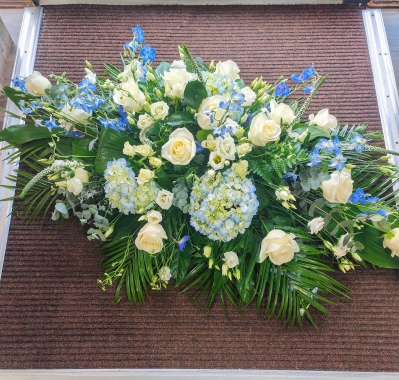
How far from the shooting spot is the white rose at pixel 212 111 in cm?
92

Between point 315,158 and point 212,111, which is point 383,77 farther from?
point 212,111

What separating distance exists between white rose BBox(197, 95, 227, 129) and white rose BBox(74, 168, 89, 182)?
34cm

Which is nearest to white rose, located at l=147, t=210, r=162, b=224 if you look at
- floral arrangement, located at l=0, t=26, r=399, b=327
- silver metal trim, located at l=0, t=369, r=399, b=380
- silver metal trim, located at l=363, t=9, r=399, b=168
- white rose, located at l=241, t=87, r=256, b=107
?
floral arrangement, located at l=0, t=26, r=399, b=327

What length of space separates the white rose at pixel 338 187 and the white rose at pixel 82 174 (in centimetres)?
62

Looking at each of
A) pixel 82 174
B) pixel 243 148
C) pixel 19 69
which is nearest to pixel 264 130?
pixel 243 148

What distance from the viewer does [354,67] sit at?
1.44 m

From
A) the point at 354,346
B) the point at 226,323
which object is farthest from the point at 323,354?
the point at 226,323

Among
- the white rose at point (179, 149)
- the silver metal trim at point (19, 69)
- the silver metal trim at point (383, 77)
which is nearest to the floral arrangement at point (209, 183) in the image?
the white rose at point (179, 149)

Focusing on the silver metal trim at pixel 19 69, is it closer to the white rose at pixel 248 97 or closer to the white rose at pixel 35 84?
the white rose at pixel 35 84

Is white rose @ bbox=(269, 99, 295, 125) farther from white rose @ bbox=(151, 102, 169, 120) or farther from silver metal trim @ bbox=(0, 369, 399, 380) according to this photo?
silver metal trim @ bbox=(0, 369, 399, 380)

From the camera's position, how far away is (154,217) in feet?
3.22

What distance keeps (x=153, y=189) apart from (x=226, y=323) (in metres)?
0.50

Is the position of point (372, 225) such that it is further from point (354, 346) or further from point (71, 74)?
point (71, 74)

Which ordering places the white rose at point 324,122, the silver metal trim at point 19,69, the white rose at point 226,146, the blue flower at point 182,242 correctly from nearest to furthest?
the white rose at point 226,146, the blue flower at point 182,242, the white rose at point 324,122, the silver metal trim at point 19,69
